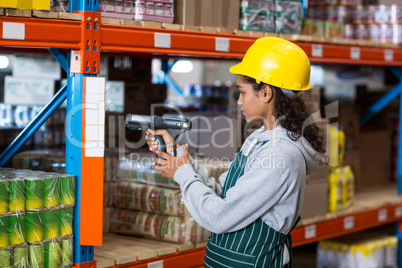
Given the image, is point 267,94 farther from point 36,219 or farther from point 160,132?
point 36,219

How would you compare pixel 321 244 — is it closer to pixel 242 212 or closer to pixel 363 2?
pixel 363 2

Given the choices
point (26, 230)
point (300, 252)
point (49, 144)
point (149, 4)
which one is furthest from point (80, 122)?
point (300, 252)

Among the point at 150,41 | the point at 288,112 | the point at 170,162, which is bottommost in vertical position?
the point at 170,162

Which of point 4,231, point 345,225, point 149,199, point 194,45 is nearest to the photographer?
point 4,231

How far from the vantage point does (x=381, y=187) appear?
219 inches

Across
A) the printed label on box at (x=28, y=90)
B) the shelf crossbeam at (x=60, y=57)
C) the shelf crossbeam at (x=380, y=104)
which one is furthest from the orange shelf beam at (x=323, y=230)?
the printed label on box at (x=28, y=90)

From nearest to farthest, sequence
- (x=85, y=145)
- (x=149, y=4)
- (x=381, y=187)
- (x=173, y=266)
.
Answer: (x=85, y=145) < (x=149, y=4) < (x=173, y=266) < (x=381, y=187)

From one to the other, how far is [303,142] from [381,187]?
10.9 ft

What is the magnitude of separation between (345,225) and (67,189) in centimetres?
247

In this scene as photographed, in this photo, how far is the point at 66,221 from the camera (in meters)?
2.78

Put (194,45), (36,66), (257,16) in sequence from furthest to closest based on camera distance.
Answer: (36,66) < (257,16) < (194,45)

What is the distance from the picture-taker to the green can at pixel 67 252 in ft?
9.09

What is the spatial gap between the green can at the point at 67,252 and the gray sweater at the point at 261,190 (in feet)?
2.24

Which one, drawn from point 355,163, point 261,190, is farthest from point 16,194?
point 355,163
